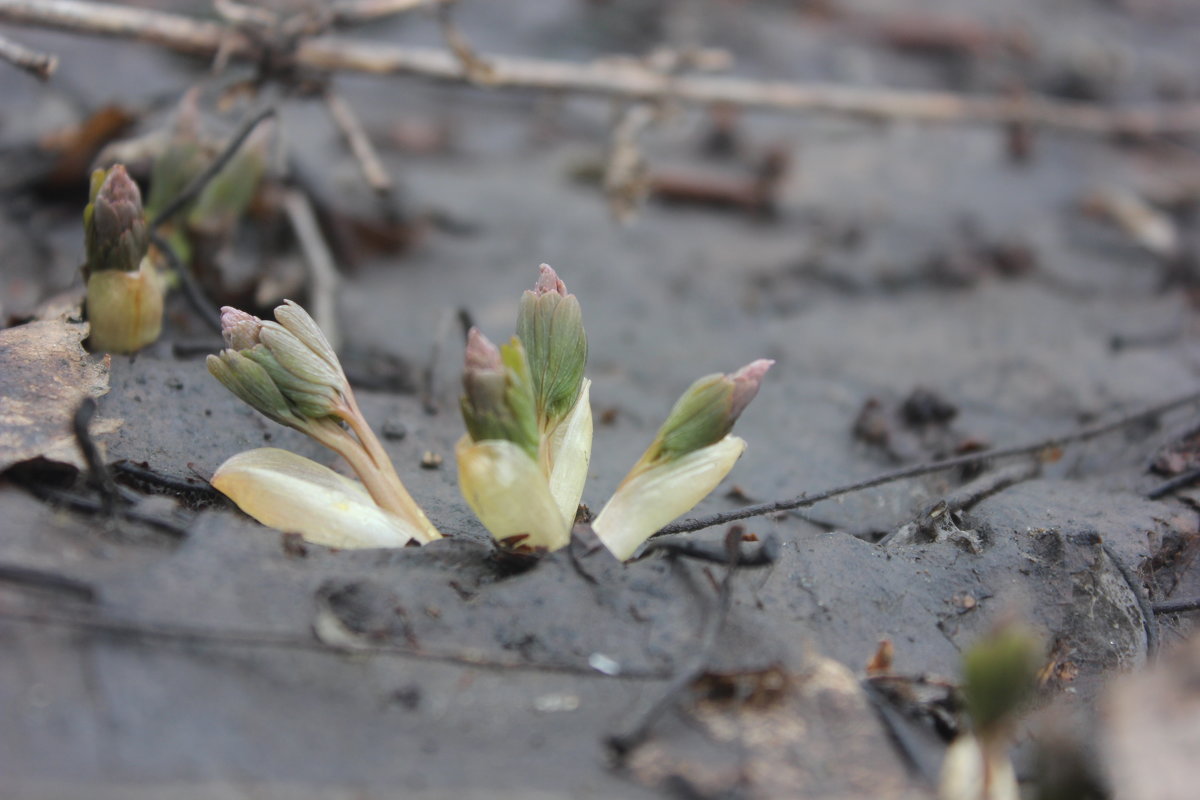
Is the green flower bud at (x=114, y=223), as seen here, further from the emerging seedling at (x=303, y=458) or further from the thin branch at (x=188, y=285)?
the emerging seedling at (x=303, y=458)

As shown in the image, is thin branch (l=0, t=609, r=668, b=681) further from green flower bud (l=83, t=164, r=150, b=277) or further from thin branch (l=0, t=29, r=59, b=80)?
thin branch (l=0, t=29, r=59, b=80)

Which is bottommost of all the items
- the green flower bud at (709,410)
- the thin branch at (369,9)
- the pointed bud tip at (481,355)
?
the green flower bud at (709,410)

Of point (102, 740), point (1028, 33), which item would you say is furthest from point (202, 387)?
point (1028, 33)

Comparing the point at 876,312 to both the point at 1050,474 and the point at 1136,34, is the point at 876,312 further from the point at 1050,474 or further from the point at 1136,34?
the point at 1136,34

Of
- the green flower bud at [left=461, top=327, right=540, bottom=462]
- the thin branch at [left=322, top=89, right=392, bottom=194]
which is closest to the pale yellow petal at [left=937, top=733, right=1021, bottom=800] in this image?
the green flower bud at [left=461, top=327, right=540, bottom=462]

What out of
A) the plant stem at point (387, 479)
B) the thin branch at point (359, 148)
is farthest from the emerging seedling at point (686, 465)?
the thin branch at point (359, 148)

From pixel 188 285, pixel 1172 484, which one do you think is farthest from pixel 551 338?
pixel 1172 484
